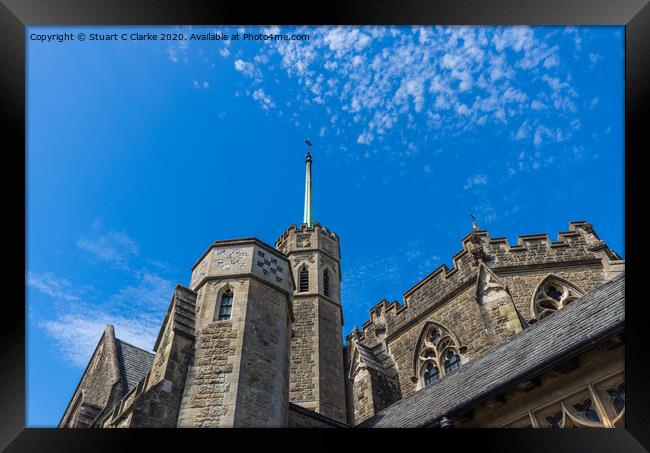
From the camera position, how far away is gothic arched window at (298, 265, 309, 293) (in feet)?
62.8

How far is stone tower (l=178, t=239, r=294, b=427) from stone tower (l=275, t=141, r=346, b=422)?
205 inches

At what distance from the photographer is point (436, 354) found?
14.6 metres

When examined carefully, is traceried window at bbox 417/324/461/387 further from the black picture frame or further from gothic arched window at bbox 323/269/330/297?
the black picture frame

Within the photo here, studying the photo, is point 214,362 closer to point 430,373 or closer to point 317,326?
point 430,373

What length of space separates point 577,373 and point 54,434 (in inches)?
219

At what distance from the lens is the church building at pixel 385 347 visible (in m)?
6.02

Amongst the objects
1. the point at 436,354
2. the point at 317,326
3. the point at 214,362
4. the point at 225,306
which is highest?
the point at 317,326

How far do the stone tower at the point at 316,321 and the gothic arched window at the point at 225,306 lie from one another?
20.9 feet

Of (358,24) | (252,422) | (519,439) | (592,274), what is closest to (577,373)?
(519,439)

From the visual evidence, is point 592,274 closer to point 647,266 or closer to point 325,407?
point 325,407

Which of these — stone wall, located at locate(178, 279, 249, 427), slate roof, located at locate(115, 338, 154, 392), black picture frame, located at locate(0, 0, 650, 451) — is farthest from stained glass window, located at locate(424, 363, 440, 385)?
black picture frame, located at locate(0, 0, 650, 451)
